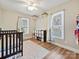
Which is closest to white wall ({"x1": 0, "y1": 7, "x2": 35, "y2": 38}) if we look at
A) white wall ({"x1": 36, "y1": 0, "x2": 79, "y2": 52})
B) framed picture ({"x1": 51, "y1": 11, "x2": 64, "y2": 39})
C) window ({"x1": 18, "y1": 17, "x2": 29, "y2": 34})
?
window ({"x1": 18, "y1": 17, "x2": 29, "y2": 34})

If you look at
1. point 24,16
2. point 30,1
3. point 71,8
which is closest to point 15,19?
point 24,16

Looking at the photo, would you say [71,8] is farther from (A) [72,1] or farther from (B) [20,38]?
(B) [20,38]

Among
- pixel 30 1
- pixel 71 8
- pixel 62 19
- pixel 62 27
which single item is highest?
pixel 30 1

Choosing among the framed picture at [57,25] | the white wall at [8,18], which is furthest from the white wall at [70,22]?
the white wall at [8,18]

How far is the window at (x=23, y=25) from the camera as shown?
9.47 m

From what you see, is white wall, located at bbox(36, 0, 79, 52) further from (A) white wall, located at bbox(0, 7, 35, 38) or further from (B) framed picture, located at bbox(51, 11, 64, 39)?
(A) white wall, located at bbox(0, 7, 35, 38)

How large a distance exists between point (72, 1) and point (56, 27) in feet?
6.43

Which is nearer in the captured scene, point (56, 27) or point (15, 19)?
point (56, 27)

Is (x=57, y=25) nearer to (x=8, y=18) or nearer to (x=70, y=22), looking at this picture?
(x=70, y=22)

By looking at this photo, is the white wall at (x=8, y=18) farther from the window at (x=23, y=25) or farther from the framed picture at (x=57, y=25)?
the framed picture at (x=57, y=25)

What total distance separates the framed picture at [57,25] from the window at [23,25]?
3.58 metres

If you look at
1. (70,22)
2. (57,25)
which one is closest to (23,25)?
(57,25)

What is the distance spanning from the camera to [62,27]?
5.61 m

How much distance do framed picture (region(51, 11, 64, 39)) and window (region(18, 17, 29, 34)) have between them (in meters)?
3.58
